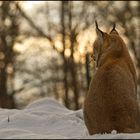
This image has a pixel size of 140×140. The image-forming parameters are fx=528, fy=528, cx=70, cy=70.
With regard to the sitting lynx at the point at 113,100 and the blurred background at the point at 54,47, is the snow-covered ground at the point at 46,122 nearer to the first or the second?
the sitting lynx at the point at 113,100

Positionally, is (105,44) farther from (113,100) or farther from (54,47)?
(54,47)

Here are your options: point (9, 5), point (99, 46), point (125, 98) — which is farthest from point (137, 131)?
point (9, 5)

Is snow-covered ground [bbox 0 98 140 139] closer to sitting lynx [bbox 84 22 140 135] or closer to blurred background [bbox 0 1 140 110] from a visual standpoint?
sitting lynx [bbox 84 22 140 135]

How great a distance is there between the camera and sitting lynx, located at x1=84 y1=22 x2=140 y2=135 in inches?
220

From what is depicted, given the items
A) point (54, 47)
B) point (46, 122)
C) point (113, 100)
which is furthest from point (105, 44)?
point (54, 47)

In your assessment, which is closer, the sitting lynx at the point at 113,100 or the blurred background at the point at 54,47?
the sitting lynx at the point at 113,100

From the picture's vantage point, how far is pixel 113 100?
18.5 ft

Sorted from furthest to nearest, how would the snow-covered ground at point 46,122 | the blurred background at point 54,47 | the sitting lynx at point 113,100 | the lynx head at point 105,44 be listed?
the blurred background at point 54,47 → the snow-covered ground at point 46,122 → the lynx head at point 105,44 → the sitting lynx at point 113,100

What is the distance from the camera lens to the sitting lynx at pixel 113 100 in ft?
18.3

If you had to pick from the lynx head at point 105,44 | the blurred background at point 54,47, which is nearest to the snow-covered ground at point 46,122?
the lynx head at point 105,44

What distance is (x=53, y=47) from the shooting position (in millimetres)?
31250

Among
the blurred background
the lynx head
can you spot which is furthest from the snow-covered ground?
the blurred background

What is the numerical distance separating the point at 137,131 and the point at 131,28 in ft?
94.8

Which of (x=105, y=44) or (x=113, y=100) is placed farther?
(x=105, y=44)
